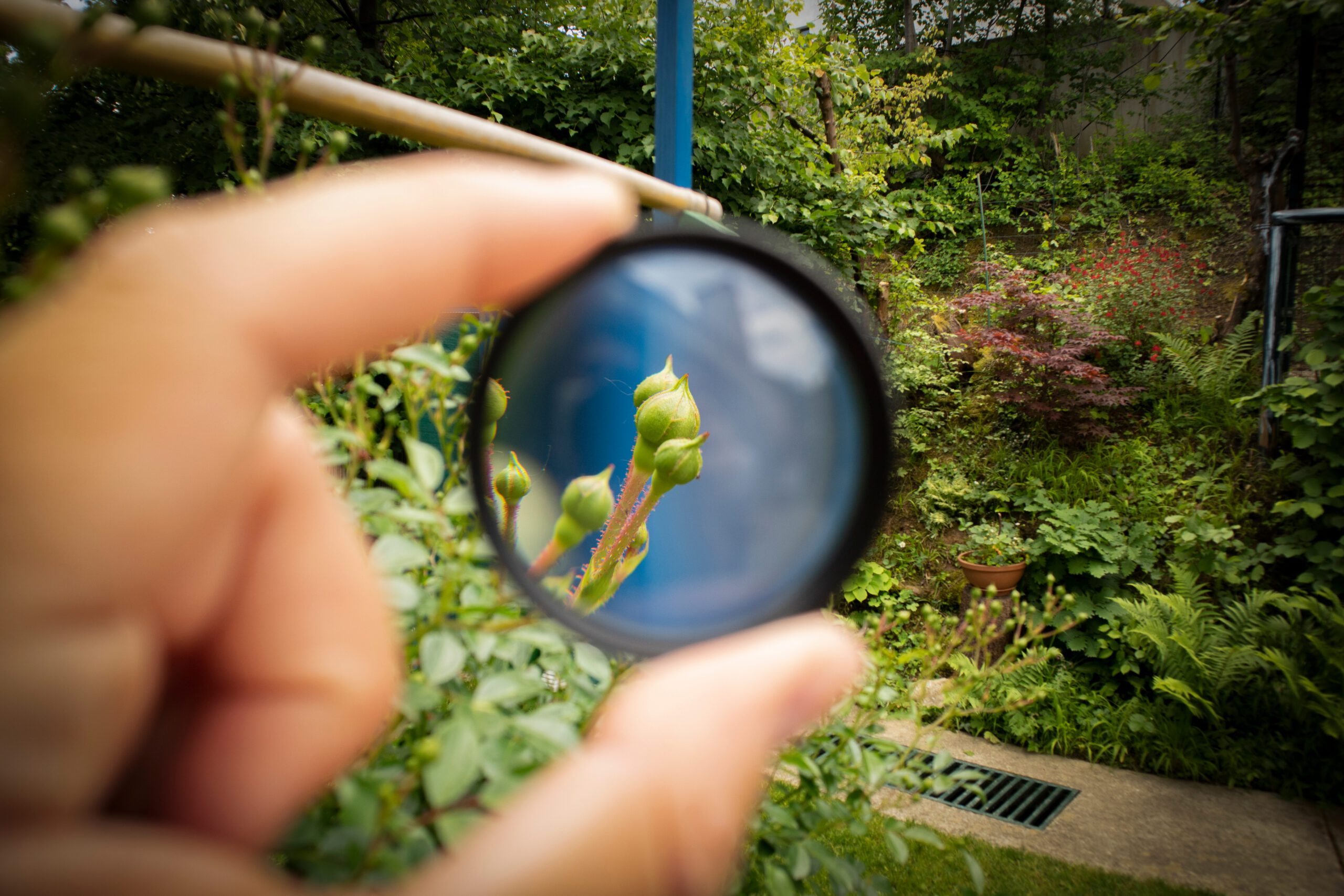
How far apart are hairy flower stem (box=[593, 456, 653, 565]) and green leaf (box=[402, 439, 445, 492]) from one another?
0.23 m

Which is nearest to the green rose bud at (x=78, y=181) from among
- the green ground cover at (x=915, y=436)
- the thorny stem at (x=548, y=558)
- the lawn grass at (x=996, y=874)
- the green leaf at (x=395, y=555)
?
the green ground cover at (x=915, y=436)

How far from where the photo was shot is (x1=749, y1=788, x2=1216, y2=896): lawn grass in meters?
2.54

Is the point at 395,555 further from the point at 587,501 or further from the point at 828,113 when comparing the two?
the point at 828,113

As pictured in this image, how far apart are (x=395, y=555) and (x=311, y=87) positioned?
0.41 m

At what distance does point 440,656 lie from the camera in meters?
0.54

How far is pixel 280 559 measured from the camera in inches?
16.5

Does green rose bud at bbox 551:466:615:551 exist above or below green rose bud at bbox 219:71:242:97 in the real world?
below

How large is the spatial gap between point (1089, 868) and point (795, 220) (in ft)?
12.2

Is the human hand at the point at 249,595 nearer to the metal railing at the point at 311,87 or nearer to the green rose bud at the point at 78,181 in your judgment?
the green rose bud at the point at 78,181

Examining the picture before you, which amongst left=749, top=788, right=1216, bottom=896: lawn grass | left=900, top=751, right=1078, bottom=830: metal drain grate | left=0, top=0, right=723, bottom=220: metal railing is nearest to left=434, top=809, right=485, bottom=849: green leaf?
left=0, top=0, right=723, bottom=220: metal railing

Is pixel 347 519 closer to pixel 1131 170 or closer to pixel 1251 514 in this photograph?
pixel 1251 514

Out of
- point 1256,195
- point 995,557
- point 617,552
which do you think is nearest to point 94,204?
point 617,552

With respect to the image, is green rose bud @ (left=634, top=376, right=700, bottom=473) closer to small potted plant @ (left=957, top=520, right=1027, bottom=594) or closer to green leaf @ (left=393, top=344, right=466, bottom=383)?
green leaf @ (left=393, top=344, right=466, bottom=383)

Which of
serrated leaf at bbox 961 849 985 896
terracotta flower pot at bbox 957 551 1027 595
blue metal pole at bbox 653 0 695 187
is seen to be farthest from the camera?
terracotta flower pot at bbox 957 551 1027 595
